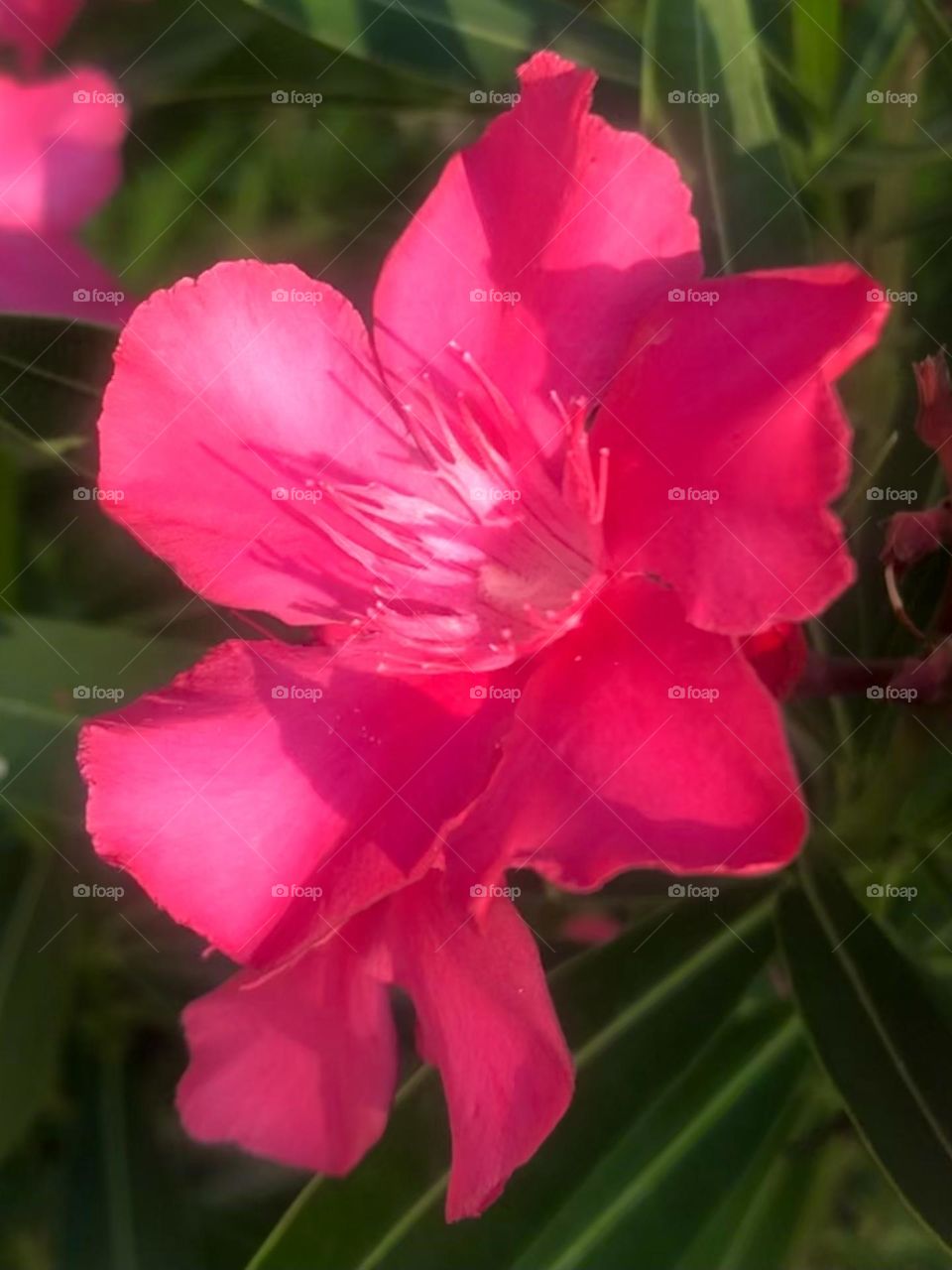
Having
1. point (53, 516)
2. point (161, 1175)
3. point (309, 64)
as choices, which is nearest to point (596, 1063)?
point (161, 1175)

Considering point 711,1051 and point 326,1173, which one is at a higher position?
point 326,1173

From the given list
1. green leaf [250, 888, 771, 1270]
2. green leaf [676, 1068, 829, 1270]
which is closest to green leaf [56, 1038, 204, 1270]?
green leaf [250, 888, 771, 1270]

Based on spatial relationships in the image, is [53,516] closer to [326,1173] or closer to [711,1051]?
[326,1173]

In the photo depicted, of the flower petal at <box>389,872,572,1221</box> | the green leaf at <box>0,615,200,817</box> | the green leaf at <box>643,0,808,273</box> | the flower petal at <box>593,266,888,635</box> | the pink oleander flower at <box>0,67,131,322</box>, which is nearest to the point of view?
the flower petal at <box>593,266,888,635</box>

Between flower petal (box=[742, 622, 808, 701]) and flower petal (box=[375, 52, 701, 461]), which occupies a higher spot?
flower petal (box=[375, 52, 701, 461])

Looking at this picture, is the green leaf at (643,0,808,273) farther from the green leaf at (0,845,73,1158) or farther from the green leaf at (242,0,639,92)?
the green leaf at (0,845,73,1158)

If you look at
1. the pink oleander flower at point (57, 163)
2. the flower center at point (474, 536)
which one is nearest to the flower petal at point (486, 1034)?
the flower center at point (474, 536)
